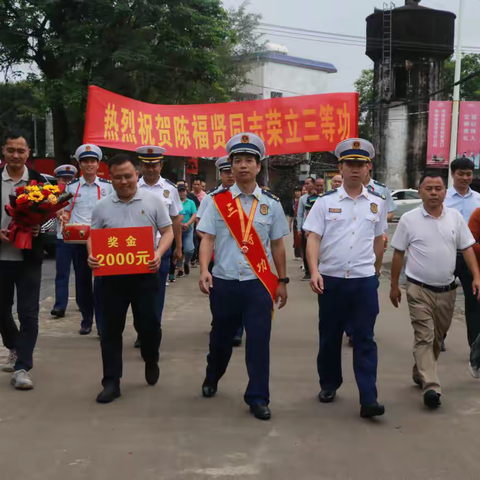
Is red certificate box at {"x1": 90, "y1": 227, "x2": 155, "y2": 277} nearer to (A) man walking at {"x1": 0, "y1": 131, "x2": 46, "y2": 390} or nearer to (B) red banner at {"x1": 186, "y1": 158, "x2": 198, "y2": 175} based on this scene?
(A) man walking at {"x1": 0, "y1": 131, "x2": 46, "y2": 390}

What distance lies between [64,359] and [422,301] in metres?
3.14

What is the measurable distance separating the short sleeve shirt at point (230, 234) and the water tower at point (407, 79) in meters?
37.1

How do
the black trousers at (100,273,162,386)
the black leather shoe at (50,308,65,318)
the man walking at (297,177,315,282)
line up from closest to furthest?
the black trousers at (100,273,162,386), the black leather shoe at (50,308,65,318), the man walking at (297,177,315,282)

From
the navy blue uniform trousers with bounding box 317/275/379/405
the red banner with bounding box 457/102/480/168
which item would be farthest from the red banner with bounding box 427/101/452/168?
the navy blue uniform trousers with bounding box 317/275/379/405

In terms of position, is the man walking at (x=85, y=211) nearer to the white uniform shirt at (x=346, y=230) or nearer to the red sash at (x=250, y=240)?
the red sash at (x=250, y=240)

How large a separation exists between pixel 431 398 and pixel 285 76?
48763 mm

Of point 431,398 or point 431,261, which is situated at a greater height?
point 431,261

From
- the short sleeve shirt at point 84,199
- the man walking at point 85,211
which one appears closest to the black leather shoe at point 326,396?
the man walking at point 85,211

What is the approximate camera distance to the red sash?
4.65 meters

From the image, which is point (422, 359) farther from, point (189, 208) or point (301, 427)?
point (189, 208)

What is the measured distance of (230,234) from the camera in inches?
185

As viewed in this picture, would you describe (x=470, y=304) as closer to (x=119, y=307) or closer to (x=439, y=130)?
(x=119, y=307)

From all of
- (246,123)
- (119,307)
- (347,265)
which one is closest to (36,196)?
(119,307)

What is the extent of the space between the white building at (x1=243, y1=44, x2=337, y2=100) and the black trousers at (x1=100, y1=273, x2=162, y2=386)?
142 ft
